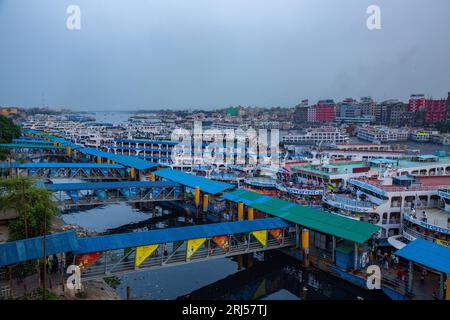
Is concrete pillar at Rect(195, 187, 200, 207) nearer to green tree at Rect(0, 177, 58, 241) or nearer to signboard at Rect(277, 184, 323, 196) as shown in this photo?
signboard at Rect(277, 184, 323, 196)

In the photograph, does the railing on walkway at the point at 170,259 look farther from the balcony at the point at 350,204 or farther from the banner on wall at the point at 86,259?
the balcony at the point at 350,204

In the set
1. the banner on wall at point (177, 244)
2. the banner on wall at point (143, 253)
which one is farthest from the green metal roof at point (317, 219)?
the banner on wall at point (143, 253)

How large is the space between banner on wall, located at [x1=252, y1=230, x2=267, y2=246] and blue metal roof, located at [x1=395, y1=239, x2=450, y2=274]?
5.03 m

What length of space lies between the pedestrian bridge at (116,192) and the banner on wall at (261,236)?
9.61 m

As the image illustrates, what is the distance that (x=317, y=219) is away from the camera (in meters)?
15.4

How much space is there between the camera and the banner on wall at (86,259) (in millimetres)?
11875

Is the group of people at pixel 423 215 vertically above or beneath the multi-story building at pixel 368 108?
beneath

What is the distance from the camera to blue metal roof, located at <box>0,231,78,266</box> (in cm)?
1048

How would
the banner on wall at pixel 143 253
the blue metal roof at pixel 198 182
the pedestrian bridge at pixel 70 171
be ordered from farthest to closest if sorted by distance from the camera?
1. the pedestrian bridge at pixel 70 171
2. the blue metal roof at pixel 198 182
3. the banner on wall at pixel 143 253

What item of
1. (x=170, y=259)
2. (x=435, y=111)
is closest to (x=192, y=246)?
(x=170, y=259)

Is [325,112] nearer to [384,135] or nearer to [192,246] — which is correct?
[384,135]

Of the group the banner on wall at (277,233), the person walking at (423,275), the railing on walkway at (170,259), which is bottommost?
the person walking at (423,275)
